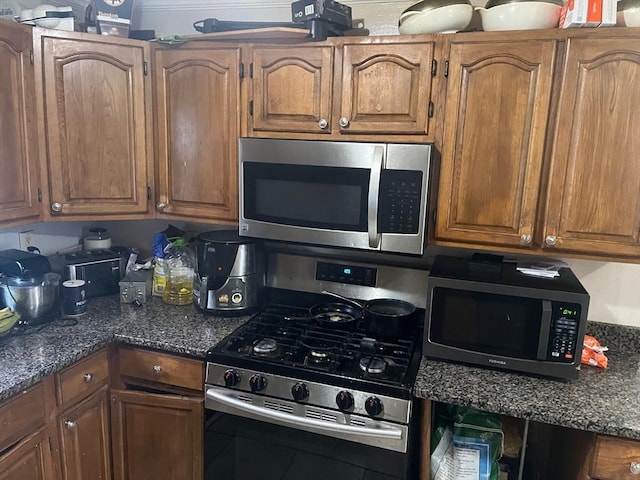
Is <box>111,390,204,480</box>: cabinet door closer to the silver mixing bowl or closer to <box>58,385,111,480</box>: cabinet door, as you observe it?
<box>58,385,111,480</box>: cabinet door

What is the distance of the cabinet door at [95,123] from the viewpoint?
6.34ft

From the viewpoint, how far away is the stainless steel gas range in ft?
5.27

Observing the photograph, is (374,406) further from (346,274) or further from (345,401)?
(346,274)

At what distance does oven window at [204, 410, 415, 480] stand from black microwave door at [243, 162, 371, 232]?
29.1 inches

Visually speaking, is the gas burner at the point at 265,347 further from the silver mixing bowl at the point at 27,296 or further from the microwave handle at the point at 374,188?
the silver mixing bowl at the point at 27,296

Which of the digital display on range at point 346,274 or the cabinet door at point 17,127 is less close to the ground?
the cabinet door at point 17,127

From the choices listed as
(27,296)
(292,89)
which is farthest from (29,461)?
(292,89)

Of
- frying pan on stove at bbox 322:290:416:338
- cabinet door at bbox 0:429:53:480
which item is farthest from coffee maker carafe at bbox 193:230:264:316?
cabinet door at bbox 0:429:53:480

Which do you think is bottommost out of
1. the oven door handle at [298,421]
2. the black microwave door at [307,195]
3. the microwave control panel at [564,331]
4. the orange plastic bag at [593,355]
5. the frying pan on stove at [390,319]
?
the oven door handle at [298,421]

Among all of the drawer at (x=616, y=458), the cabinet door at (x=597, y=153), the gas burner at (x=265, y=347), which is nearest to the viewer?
the drawer at (x=616, y=458)

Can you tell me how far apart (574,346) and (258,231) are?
1.18 metres

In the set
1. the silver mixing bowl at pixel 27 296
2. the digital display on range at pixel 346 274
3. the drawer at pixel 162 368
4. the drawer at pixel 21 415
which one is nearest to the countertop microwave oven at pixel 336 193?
the digital display on range at pixel 346 274

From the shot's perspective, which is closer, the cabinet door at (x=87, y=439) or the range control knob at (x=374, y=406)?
the range control knob at (x=374, y=406)

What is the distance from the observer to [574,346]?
1620mm
